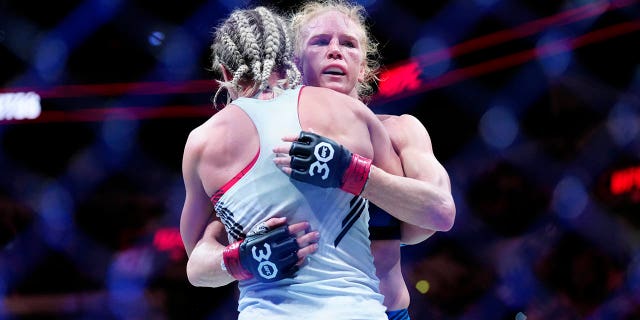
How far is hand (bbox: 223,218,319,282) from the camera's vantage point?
3.19 ft

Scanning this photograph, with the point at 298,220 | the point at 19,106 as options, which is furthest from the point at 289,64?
the point at 19,106

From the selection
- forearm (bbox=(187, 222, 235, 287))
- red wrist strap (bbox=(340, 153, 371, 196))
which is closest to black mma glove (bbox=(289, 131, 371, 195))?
red wrist strap (bbox=(340, 153, 371, 196))

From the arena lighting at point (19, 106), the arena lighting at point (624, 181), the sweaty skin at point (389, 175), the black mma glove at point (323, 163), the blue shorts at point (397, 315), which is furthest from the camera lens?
the arena lighting at point (19, 106)

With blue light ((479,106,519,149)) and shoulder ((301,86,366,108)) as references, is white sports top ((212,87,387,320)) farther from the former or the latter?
blue light ((479,106,519,149))

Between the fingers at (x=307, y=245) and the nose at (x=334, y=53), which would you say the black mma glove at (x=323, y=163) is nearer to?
the fingers at (x=307, y=245)

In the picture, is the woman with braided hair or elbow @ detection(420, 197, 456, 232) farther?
elbow @ detection(420, 197, 456, 232)

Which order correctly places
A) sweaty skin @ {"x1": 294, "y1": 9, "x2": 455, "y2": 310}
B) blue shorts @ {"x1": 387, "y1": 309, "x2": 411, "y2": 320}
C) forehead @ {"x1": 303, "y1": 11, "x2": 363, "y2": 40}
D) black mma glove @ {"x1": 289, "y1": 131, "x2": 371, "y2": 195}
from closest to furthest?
1. black mma glove @ {"x1": 289, "y1": 131, "x2": 371, "y2": 195}
2. sweaty skin @ {"x1": 294, "y1": 9, "x2": 455, "y2": 310}
3. blue shorts @ {"x1": 387, "y1": 309, "x2": 411, "y2": 320}
4. forehead @ {"x1": 303, "y1": 11, "x2": 363, "y2": 40}

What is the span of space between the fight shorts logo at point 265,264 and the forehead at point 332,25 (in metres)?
0.64

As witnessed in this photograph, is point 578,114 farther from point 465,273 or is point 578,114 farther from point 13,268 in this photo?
point 13,268

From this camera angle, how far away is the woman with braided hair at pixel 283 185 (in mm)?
980

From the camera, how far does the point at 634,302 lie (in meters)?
2.31

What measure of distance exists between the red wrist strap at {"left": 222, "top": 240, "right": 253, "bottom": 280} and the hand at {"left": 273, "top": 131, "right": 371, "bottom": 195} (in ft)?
0.48

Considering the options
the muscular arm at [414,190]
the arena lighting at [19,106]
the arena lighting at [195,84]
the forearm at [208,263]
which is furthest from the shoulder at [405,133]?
the arena lighting at [19,106]

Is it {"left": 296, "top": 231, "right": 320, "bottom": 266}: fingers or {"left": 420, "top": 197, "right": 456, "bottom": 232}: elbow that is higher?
{"left": 420, "top": 197, "right": 456, "bottom": 232}: elbow
